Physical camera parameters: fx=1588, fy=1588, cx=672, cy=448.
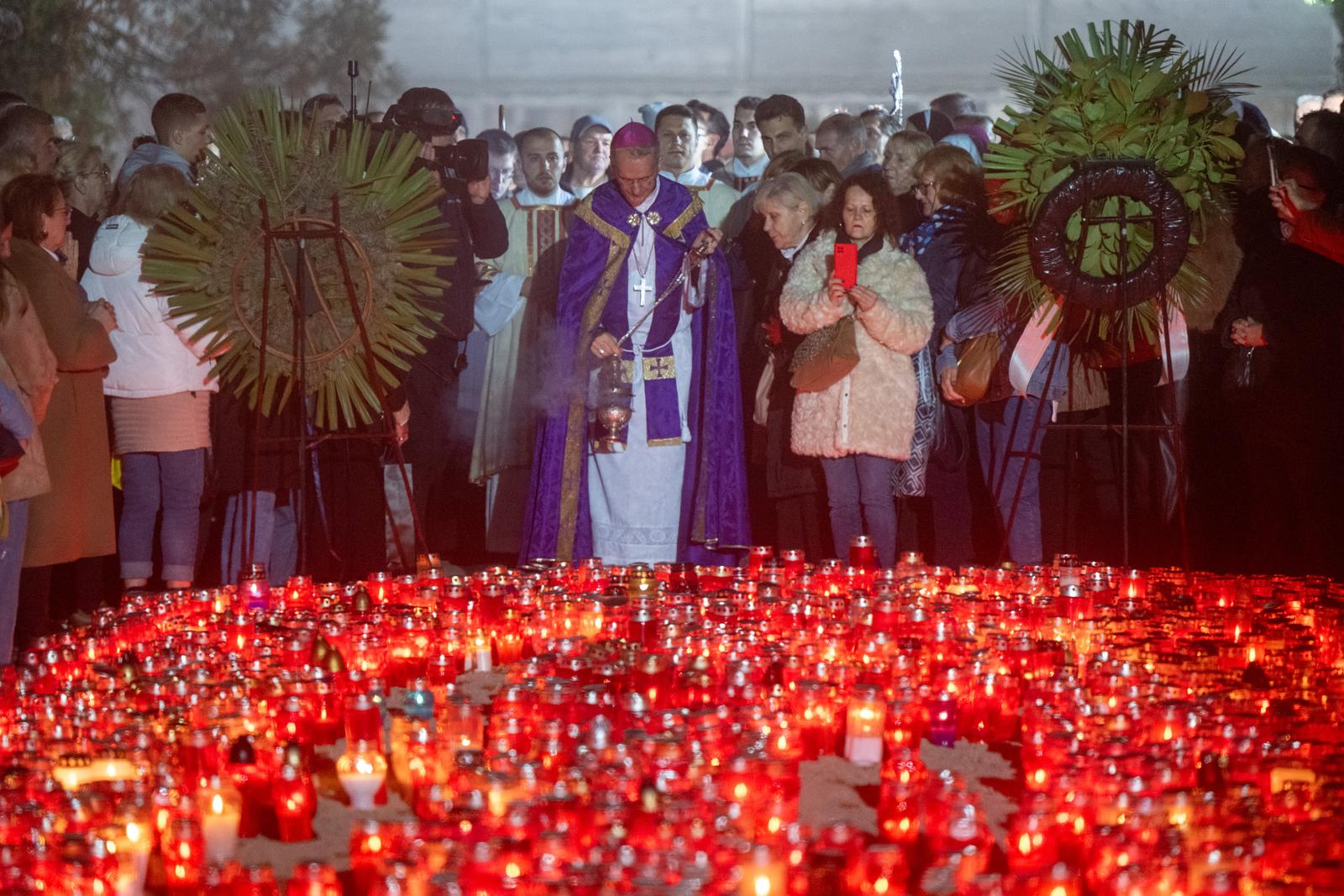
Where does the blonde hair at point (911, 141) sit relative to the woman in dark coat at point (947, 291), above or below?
above

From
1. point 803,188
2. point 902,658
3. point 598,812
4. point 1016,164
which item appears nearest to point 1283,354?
point 1016,164

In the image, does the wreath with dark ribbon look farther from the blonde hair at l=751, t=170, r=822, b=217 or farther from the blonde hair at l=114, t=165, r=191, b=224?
the blonde hair at l=114, t=165, r=191, b=224

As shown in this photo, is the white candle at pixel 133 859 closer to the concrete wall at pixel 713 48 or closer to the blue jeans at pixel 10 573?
the blue jeans at pixel 10 573

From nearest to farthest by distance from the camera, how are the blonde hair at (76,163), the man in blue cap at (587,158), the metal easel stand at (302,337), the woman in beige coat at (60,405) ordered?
the woman in beige coat at (60,405)
the metal easel stand at (302,337)
the blonde hair at (76,163)
the man in blue cap at (587,158)

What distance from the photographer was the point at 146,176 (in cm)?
684

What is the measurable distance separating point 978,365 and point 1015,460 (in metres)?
0.58

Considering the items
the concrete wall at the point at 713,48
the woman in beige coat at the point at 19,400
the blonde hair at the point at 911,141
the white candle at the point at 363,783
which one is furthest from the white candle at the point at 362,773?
the concrete wall at the point at 713,48

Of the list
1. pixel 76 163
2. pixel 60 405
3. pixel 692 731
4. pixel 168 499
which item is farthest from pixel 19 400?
pixel 692 731

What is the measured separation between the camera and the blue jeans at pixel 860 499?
23.9 feet

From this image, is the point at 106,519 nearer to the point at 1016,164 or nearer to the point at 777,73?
the point at 1016,164

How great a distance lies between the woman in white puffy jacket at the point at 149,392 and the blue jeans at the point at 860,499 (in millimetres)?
2853

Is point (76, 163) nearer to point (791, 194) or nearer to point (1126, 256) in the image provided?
point (791, 194)

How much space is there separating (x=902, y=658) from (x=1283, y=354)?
3.01m

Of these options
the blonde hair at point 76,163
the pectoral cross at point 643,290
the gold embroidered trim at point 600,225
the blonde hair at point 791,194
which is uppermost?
the blonde hair at point 76,163
